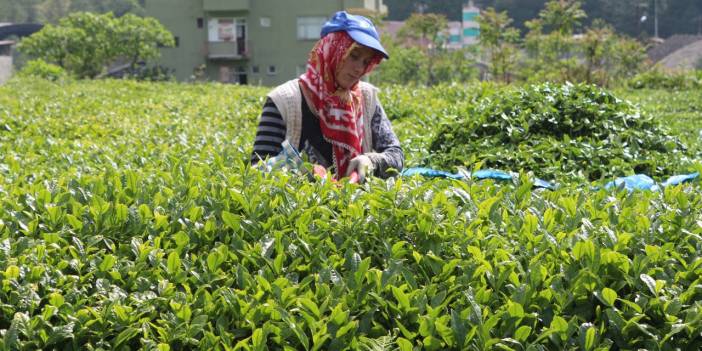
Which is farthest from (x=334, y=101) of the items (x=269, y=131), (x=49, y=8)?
(x=49, y=8)

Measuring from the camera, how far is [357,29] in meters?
3.62

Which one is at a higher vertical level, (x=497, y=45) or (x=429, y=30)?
(x=429, y=30)

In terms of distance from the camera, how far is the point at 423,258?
242 centimetres

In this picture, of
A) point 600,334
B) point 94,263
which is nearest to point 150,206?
point 94,263

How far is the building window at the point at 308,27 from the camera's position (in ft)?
128

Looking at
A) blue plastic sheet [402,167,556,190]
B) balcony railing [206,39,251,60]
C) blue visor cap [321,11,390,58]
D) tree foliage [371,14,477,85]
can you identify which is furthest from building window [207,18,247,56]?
blue visor cap [321,11,390,58]

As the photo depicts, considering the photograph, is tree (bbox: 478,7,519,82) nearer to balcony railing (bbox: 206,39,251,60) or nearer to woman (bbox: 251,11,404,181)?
balcony railing (bbox: 206,39,251,60)

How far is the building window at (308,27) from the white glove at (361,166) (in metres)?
35.8

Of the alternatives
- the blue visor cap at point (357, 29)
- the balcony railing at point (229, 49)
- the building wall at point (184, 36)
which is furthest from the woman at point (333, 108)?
the building wall at point (184, 36)


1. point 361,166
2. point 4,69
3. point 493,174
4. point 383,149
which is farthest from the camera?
point 4,69

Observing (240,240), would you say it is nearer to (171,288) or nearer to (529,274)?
(171,288)

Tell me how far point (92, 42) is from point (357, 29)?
3316cm

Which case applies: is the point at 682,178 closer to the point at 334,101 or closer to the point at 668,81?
the point at 334,101

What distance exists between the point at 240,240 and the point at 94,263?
16.7 inches
